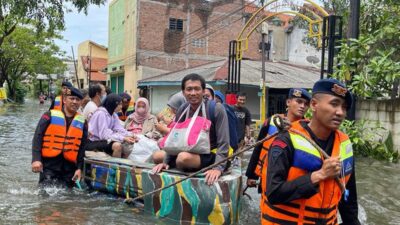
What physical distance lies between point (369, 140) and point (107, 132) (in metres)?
6.51

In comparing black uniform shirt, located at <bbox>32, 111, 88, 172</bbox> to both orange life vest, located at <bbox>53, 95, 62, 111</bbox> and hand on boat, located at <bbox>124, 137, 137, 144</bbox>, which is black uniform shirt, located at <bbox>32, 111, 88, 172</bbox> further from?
hand on boat, located at <bbox>124, 137, 137, 144</bbox>

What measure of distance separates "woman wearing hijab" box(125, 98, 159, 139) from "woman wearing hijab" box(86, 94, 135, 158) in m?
0.56

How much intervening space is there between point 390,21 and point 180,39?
78.7 feet

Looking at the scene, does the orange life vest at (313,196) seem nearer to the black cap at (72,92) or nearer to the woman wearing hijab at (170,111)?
the woman wearing hijab at (170,111)

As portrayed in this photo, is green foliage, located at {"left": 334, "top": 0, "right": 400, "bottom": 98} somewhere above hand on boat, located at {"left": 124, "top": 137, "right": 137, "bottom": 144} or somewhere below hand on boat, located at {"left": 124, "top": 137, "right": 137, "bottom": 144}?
above

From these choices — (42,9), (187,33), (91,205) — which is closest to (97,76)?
(187,33)

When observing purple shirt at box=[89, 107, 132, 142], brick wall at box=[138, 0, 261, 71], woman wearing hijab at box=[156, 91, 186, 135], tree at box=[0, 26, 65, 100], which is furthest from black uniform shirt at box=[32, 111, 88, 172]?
tree at box=[0, 26, 65, 100]

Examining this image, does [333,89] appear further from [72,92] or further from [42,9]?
[42,9]

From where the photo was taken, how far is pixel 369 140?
10891 mm

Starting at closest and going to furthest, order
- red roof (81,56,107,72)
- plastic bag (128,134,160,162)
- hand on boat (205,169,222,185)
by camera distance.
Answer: hand on boat (205,169,222,185) < plastic bag (128,134,160,162) < red roof (81,56,107,72)

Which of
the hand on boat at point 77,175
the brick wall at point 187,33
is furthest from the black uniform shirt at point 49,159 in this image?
the brick wall at point 187,33

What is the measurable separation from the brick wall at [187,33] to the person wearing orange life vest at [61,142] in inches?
1040

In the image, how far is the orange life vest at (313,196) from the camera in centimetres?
260

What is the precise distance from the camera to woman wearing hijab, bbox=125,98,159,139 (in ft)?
25.6
